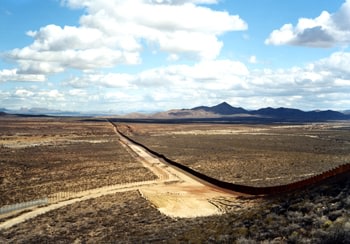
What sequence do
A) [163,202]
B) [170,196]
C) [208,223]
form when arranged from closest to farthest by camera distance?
1. [208,223]
2. [163,202]
3. [170,196]

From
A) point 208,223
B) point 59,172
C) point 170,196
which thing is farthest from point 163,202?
point 59,172

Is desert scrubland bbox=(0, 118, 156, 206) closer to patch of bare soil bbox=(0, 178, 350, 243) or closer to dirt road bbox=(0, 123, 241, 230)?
dirt road bbox=(0, 123, 241, 230)

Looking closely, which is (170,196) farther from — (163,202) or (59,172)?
(59,172)

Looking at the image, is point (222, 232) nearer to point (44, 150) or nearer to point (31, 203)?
point (31, 203)

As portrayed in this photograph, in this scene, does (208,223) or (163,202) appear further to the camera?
(163,202)

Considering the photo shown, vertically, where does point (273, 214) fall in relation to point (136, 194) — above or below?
above

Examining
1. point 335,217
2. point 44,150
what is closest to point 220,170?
point 335,217

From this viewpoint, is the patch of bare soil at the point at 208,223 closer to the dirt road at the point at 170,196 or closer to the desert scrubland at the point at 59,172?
the dirt road at the point at 170,196

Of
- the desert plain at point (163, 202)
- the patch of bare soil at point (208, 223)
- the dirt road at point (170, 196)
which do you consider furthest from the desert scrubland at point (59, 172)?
the patch of bare soil at point (208, 223)

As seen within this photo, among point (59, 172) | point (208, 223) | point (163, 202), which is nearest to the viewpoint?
point (208, 223)
